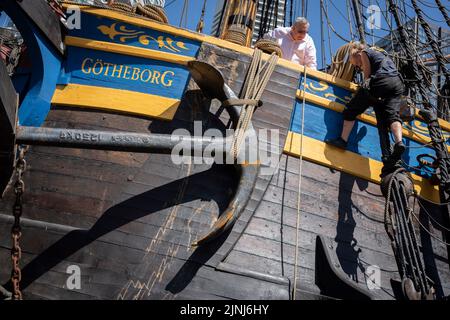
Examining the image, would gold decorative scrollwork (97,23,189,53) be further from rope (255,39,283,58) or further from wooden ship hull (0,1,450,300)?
rope (255,39,283,58)

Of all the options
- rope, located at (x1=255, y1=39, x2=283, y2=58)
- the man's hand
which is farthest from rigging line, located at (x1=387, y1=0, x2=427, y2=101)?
rope, located at (x1=255, y1=39, x2=283, y2=58)

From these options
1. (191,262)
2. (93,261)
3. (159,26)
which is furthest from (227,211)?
(159,26)

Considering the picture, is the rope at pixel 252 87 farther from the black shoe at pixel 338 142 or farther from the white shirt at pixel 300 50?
the white shirt at pixel 300 50

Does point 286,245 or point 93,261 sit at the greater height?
point 286,245

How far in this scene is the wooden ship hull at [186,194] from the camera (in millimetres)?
2471

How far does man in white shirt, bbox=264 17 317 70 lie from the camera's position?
4930 millimetres

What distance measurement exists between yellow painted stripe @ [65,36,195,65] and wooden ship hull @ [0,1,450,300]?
0.01 metres

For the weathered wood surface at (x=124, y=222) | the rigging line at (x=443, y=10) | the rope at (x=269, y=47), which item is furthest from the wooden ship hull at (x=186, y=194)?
the rigging line at (x=443, y=10)

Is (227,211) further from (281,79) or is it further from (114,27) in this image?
(114,27)

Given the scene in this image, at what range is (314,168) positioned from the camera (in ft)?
10.4

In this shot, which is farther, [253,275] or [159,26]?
[159,26]
